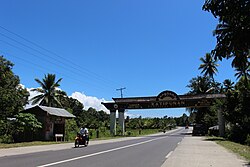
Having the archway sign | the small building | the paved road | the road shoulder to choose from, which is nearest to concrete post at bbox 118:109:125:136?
the archway sign

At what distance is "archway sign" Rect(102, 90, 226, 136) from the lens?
145 ft

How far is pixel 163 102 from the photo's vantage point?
46.2 m

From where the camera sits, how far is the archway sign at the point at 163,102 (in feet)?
145

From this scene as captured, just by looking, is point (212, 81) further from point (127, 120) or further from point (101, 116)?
point (101, 116)

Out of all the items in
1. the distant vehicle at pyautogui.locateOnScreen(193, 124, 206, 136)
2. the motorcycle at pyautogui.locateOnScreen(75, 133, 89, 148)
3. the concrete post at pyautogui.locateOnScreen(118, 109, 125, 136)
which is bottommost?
the distant vehicle at pyautogui.locateOnScreen(193, 124, 206, 136)

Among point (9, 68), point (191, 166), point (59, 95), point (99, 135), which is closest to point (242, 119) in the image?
point (99, 135)

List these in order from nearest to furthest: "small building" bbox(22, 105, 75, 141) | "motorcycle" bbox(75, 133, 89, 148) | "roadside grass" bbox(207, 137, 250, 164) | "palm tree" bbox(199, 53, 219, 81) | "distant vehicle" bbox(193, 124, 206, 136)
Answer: "roadside grass" bbox(207, 137, 250, 164)
"motorcycle" bbox(75, 133, 89, 148)
"small building" bbox(22, 105, 75, 141)
"distant vehicle" bbox(193, 124, 206, 136)
"palm tree" bbox(199, 53, 219, 81)

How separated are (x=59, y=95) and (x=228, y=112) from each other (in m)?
33.1

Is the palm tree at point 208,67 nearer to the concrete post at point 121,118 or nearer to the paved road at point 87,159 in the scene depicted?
the concrete post at point 121,118

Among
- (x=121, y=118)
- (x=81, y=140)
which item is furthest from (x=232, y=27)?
(x=121, y=118)

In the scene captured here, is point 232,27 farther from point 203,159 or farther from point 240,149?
point 240,149

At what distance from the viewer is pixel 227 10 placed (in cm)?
625

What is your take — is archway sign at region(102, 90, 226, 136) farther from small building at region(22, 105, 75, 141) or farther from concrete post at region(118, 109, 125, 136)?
small building at region(22, 105, 75, 141)

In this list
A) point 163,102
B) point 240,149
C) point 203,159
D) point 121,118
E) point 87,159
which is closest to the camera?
point 87,159
